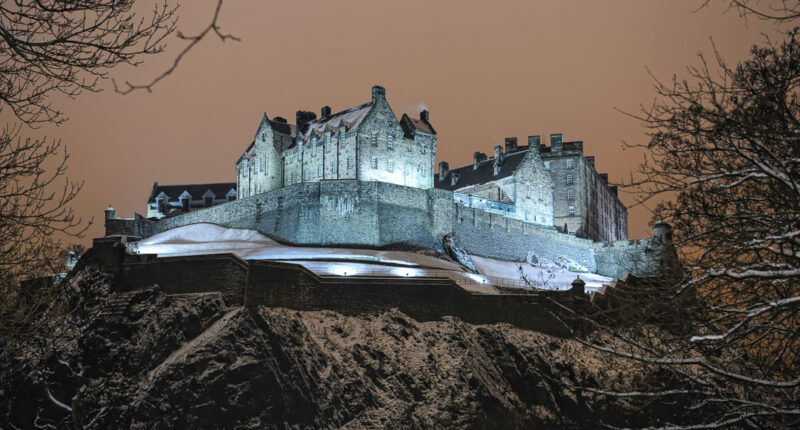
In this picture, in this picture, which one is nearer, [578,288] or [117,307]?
[117,307]

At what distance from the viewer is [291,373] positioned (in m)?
34.8

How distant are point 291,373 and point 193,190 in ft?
167

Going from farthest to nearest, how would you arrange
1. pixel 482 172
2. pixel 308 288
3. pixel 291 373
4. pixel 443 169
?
1. pixel 443 169
2. pixel 482 172
3. pixel 308 288
4. pixel 291 373

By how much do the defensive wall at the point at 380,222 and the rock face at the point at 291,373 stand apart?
13.6 metres

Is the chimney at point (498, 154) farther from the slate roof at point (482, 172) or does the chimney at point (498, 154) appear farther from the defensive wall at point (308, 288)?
the defensive wall at point (308, 288)

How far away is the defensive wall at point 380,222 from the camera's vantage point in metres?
52.7

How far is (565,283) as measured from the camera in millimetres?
53875

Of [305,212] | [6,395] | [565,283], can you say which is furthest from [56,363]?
[565,283]

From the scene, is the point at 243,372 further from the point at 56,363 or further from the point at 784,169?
the point at 784,169

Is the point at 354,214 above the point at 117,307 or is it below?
above

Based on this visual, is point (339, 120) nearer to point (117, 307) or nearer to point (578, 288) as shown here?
point (578, 288)

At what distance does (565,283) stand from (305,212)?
726 inches

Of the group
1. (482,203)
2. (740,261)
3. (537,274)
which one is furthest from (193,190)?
(740,261)

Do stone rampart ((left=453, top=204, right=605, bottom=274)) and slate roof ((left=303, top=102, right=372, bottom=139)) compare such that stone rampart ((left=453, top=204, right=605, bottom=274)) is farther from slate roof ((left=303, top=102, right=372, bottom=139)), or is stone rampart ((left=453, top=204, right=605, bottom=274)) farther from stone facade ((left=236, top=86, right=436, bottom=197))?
slate roof ((left=303, top=102, right=372, bottom=139))
